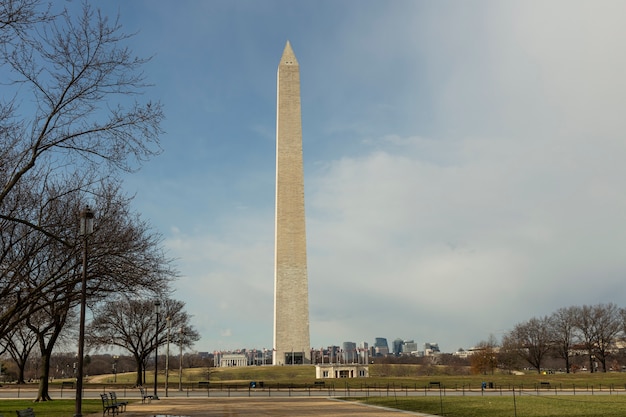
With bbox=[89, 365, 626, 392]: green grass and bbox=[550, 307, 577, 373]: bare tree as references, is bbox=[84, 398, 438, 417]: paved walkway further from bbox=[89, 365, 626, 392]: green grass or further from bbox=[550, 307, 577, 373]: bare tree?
bbox=[550, 307, 577, 373]: bare tree

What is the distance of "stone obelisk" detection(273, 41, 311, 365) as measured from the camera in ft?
224

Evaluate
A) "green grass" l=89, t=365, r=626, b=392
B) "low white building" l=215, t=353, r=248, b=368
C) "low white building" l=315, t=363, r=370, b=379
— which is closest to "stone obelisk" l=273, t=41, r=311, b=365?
"green grass" l=89, t=365, r=626, b=392

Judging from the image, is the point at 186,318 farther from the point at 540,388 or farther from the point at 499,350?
the point at 499,350

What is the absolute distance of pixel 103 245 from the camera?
18.7 metres

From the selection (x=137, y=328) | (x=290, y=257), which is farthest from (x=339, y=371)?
(x=137, y=328)

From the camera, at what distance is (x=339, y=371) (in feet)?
216

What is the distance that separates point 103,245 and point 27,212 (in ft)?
8.94

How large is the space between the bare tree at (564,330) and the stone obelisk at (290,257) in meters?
42.3

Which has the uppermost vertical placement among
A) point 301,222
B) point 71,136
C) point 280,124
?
point 280,124

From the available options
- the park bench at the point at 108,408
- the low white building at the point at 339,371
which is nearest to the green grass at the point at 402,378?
the low white building at the point at 339,371

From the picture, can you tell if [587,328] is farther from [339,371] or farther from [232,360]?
[232,360]

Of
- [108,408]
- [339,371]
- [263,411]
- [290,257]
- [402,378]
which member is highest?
[290,257]

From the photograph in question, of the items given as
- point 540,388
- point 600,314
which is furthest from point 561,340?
point 540,388

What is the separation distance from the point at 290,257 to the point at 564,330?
47.3 metres
